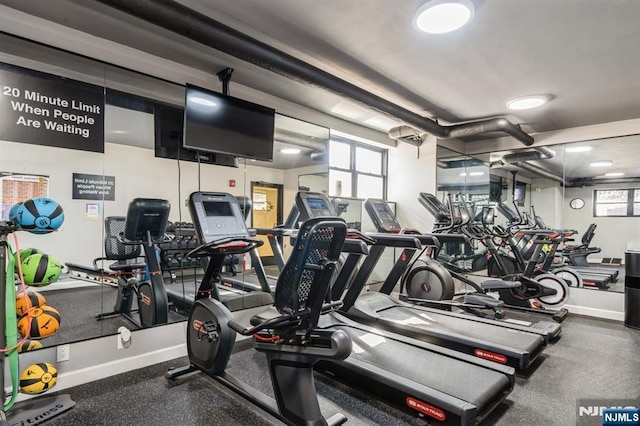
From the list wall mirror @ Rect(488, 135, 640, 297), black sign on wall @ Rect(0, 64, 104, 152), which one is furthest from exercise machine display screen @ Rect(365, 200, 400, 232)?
wall mirror @ Rect(488, 135, 640, 297)

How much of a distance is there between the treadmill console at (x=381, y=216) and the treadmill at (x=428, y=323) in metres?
0.01

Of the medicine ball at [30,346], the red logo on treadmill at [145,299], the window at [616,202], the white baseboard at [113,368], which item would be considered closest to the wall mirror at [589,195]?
the window at [616,202]

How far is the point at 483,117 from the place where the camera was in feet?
17.5

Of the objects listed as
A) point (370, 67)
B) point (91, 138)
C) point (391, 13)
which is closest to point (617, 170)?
point (370, 67)

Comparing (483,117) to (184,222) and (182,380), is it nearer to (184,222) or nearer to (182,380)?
(184,222)

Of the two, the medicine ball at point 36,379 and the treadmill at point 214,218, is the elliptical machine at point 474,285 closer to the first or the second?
the treadmill at point 214,218

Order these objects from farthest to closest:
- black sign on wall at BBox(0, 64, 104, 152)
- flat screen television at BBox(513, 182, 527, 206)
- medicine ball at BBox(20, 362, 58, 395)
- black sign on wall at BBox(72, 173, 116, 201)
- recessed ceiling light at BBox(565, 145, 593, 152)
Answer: flat screen television at BBox(513, 182, 527, 206) < recessed ceiling light at BBox(565, 145, 593, 152) < black sign on wall at BBox(72, 173, 116, 201) < black sign on wall at BBox(0, 64, 104, 152) < medicine ball at BBox(20, 362, 58, 395)

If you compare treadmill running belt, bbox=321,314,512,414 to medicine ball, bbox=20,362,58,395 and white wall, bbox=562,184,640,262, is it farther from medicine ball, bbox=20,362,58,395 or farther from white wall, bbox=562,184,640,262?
white wall, bbox=562,184,640,262

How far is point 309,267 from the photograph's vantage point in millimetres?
1930

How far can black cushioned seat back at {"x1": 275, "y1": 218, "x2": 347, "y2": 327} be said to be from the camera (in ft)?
6.23

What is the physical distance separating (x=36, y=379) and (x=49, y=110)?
6.35ft

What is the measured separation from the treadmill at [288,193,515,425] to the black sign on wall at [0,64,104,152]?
1.87 meters

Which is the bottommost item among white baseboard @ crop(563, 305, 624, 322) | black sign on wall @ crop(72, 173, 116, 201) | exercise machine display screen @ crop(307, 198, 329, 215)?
white baseboard @ crop(563, 305, 624, 322)

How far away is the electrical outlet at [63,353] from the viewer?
105 inches
